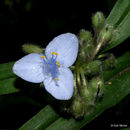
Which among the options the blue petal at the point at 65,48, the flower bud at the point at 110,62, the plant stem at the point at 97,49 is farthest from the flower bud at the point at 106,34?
the blue petal at the point at 65,48

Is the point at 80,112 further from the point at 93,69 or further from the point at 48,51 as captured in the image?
the point at 48,51

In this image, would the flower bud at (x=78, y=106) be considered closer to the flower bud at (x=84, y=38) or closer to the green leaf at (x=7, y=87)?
the flower bud at (x=84, y=38)

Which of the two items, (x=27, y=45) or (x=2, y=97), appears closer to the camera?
(x=27, y=45)

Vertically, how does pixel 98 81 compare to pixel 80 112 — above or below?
above

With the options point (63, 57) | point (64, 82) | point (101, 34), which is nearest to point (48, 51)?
point (63, 57)

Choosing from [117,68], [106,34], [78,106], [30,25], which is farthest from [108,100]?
[30,25]

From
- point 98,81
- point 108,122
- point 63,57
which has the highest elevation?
point 63,57

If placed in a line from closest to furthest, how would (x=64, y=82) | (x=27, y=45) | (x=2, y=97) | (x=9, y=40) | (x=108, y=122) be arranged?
(x=64, y=82) < (x=27, y=45) < (x=108, y=122) < (x=2, y=97) < (x=9, y=40)

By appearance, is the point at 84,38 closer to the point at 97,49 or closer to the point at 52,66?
the point at 97,49
